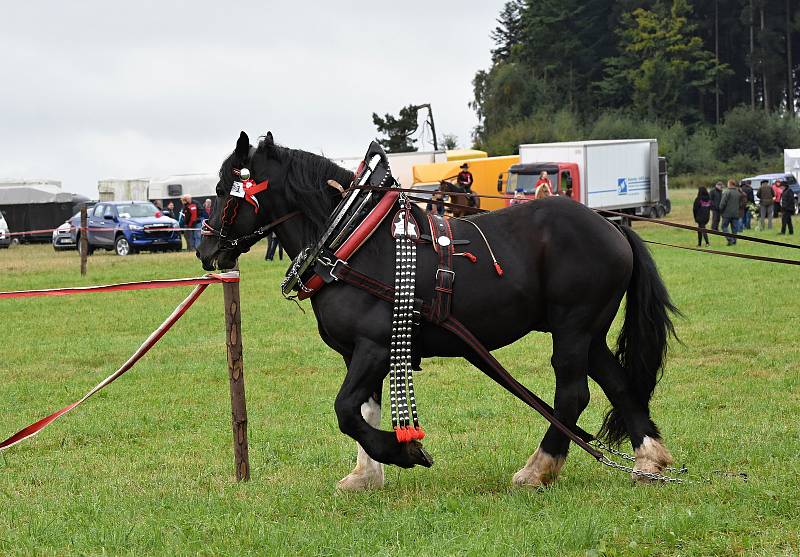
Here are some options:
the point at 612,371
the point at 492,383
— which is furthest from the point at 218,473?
the point at 492,383

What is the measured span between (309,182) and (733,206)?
27548 mm

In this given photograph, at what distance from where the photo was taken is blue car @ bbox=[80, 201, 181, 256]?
35.7 metres

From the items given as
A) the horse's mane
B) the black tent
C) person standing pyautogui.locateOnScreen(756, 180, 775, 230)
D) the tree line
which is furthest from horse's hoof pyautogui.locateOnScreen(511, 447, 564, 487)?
the tree line

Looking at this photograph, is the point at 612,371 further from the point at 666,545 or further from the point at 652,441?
the point at 666,545

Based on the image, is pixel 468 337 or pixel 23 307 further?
pixel 23 307

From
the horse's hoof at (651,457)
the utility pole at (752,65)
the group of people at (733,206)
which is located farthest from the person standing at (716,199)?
the utility pole at (752,65)

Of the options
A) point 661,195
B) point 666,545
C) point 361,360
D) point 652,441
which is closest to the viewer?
point 666,545

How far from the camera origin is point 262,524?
6.27 meters

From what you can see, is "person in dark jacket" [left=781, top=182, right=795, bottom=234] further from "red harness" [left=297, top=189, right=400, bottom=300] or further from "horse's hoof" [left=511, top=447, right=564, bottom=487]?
"red harness" [left=297, top=189, right=400, bottom=300]

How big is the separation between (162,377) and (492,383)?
3837mm

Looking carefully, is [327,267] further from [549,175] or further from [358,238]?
[549,175]

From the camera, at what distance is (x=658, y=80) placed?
305ft

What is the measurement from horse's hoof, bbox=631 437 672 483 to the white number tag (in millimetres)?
3183

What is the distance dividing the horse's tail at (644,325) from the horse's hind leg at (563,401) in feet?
1.88
